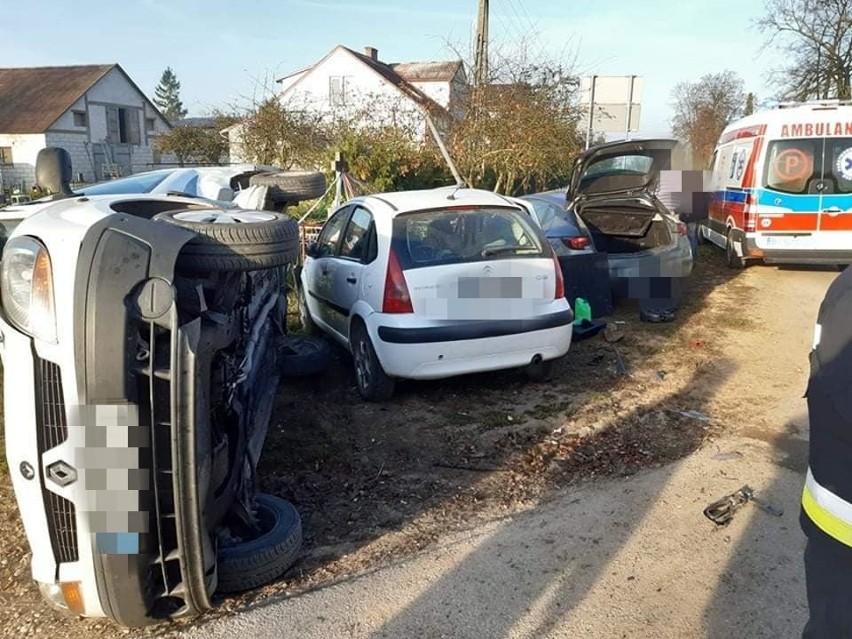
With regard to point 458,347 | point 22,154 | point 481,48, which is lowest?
point 458,347

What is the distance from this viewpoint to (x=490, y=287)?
529 centimetres

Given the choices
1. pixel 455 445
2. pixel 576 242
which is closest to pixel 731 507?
pixel 455 445

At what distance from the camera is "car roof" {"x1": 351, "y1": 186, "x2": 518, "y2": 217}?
18.0 ft

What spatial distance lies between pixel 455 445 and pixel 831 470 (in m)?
3.18

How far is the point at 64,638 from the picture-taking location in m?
2.85

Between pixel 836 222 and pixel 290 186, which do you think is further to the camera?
pixel 836 222

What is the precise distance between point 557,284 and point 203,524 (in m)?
3.62

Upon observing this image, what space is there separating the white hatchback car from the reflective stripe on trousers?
340cm

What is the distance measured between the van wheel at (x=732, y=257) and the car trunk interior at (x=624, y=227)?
3077 millimetres

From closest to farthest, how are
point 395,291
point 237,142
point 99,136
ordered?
point 395,291, point 237,142, point 99,136

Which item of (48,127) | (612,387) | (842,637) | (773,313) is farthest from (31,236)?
(48,127)

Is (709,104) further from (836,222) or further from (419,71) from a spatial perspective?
(836,222)

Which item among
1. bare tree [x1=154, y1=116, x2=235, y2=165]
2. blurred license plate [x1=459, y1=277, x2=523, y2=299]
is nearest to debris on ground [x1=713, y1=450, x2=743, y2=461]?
blurred license plate [x1=459, y1=277, x2=523, y2=299]

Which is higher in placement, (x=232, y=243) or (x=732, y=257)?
(x=232, y=243)
